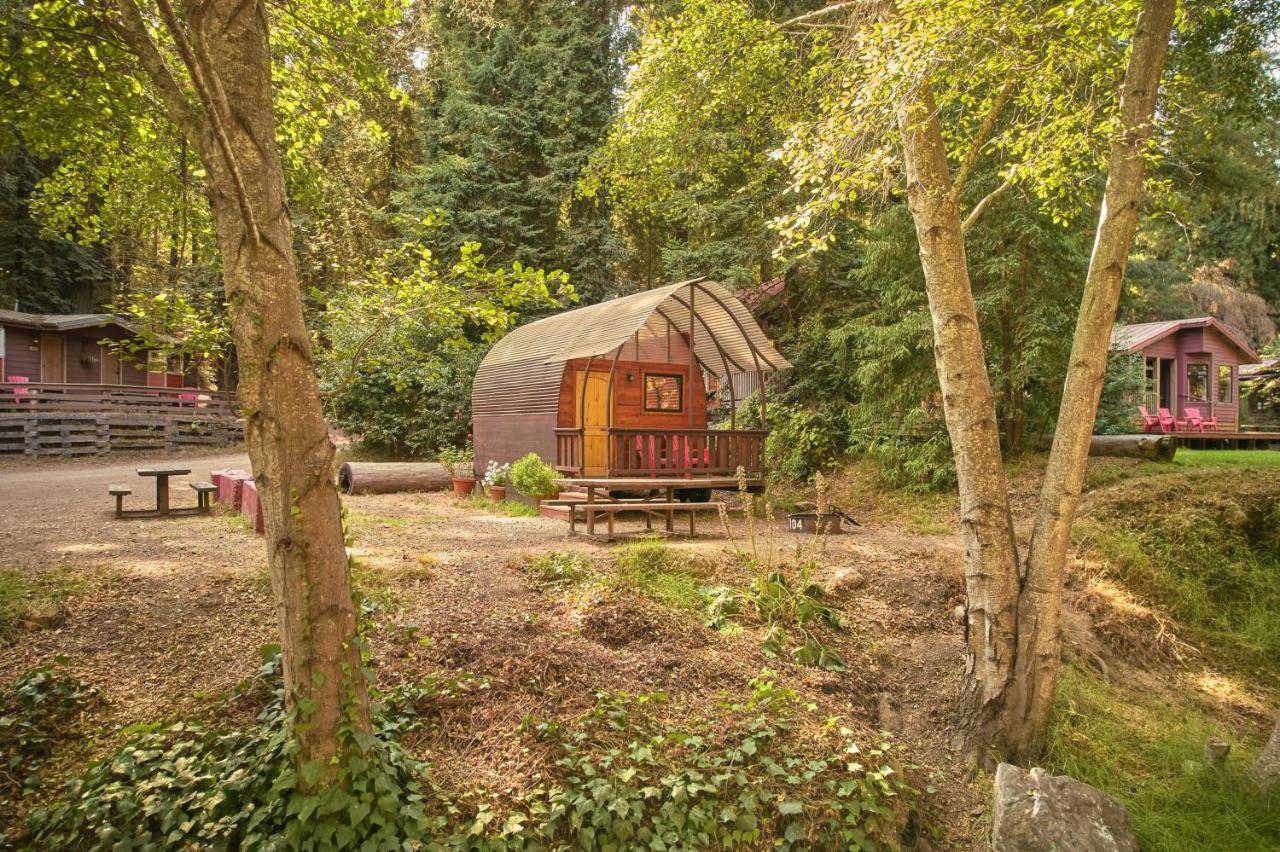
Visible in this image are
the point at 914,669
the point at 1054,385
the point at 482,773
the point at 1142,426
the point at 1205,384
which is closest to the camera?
the point at 482,773

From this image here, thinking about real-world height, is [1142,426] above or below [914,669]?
above

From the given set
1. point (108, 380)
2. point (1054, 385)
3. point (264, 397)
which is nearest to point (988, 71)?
point (264, 397)

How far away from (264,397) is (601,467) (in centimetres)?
1009

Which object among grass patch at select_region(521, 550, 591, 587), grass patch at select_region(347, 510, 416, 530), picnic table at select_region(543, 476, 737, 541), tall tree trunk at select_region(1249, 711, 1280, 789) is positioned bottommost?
tall tree trunk at select_region(1249, 711, 1280, 789)

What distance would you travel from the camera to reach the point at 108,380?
1111 inches

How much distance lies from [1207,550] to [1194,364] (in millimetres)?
20453

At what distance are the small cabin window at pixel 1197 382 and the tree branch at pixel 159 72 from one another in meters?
29.0

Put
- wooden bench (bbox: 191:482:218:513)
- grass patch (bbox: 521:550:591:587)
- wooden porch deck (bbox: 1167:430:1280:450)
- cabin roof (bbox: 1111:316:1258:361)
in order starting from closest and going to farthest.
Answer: grass patch (bbox: 521:550:591:587) < wooden bench (bbox: 191:482:218:513) < wooden porch deck (bbox: 1167:430:1280:450) < cabin roof (bbox: 1111:316:1258:361)

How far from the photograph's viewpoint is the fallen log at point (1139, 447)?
38.3 ft

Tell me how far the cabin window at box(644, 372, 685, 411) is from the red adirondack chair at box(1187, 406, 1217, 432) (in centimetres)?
1684

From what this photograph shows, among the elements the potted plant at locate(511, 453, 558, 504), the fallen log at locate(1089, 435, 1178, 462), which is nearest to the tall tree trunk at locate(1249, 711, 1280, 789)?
the fallen log at locate(1089, 435, 1178, 462)

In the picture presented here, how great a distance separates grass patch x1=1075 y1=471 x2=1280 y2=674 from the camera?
7.17 m

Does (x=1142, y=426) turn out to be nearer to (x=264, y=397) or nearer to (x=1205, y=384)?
(x=1205, y=384)

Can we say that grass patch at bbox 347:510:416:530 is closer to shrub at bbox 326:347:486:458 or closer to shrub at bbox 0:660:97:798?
shrub at bbox 0:660:97:798
